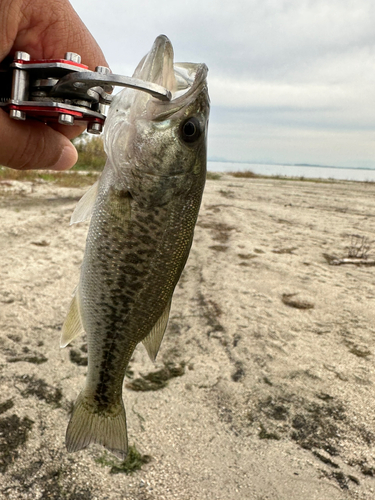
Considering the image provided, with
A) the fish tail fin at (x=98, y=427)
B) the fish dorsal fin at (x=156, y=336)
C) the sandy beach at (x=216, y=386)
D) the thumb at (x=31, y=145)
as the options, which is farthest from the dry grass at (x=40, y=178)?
the fish dorsal fin at (x=156, y=336)

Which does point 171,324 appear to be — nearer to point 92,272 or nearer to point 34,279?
point 34,279

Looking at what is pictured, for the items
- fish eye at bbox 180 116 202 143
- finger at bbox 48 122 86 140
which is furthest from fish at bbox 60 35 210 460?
finger at bbox 48 122 86 140

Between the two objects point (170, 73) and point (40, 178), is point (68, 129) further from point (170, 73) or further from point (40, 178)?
point (40, 178)

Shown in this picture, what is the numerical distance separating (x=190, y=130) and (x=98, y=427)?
1.69 metres

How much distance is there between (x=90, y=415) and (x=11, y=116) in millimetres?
1623

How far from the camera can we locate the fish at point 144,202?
211 centimetres

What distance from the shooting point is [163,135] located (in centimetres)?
216

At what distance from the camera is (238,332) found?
498 cm

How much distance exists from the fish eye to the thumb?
617 millimetres

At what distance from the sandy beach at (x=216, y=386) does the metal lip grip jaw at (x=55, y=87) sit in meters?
2.37

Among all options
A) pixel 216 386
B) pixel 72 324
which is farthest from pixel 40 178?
pixel 72 324

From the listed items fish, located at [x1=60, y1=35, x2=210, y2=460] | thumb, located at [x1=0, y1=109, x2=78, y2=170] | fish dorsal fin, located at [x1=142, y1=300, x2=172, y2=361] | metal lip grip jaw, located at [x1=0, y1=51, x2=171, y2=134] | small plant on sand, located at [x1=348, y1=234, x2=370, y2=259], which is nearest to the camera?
metal lip grip jaw, located at [x1=0, y1=51, x2=171, y2=134]

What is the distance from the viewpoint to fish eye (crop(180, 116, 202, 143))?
2.13 metres

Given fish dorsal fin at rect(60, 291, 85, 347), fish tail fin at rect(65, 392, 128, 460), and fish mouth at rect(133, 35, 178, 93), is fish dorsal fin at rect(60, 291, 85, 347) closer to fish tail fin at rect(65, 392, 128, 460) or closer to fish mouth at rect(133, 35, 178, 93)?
fish tail fin at rect(65, 392, 128, 460)
